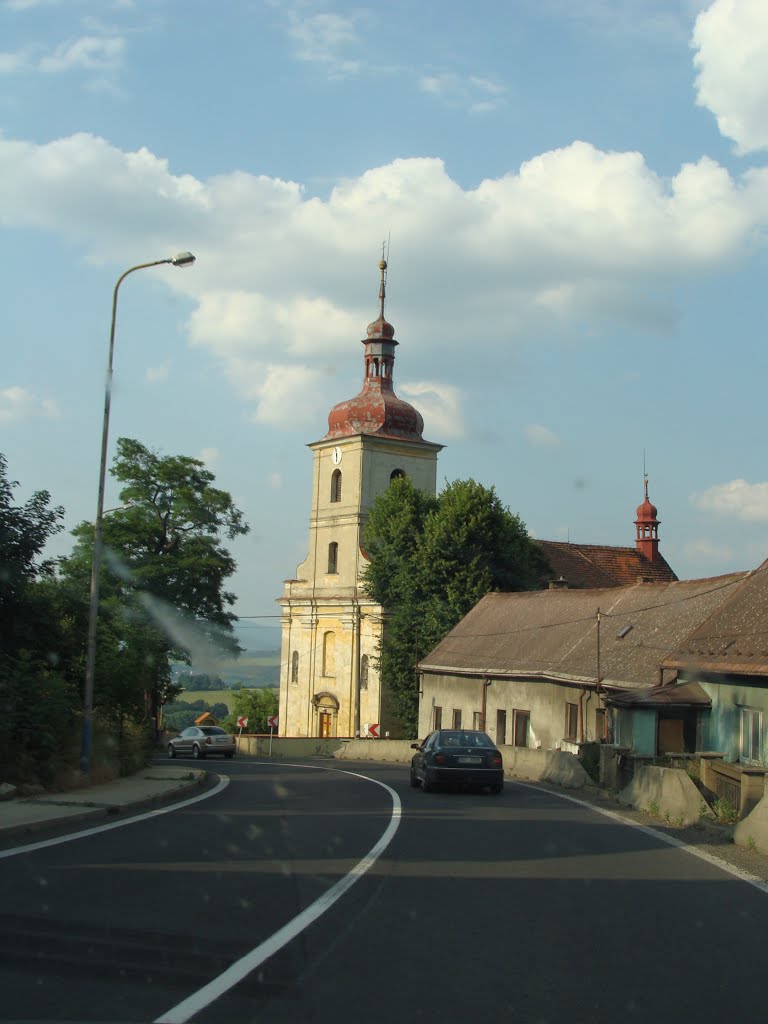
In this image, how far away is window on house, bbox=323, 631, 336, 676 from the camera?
76875mm

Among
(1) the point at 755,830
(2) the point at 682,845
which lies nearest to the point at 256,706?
(2) the point at 682,845

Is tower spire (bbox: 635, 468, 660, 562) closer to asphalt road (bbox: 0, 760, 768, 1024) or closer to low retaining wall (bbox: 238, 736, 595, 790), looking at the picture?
low retaining wall (bbox: 238, 736, 595, 790)

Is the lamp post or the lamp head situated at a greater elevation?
the lamp head

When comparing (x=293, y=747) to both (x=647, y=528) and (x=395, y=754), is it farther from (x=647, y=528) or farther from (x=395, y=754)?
(x=647, y=528)

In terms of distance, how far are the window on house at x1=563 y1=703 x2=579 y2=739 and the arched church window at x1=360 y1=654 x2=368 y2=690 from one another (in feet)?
115

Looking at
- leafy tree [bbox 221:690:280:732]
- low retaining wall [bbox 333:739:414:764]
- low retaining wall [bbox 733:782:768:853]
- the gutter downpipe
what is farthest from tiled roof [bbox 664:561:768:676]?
leafy tree [bbox 221:690:280:732]

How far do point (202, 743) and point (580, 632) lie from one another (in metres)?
16.0

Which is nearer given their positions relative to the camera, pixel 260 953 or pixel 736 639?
pixel 260 953

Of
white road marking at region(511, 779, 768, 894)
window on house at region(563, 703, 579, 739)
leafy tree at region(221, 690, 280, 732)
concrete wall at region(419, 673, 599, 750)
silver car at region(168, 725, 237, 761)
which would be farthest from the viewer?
leafy tree at region(221, 690, 280, 732)

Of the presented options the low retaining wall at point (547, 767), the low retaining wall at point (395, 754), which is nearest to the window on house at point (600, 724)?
the low retaining wall at point (395, 754)

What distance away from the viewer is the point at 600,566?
8012 cm

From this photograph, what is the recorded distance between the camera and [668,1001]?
665 cm

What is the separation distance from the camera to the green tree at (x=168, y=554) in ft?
186

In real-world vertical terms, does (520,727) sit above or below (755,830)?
above
